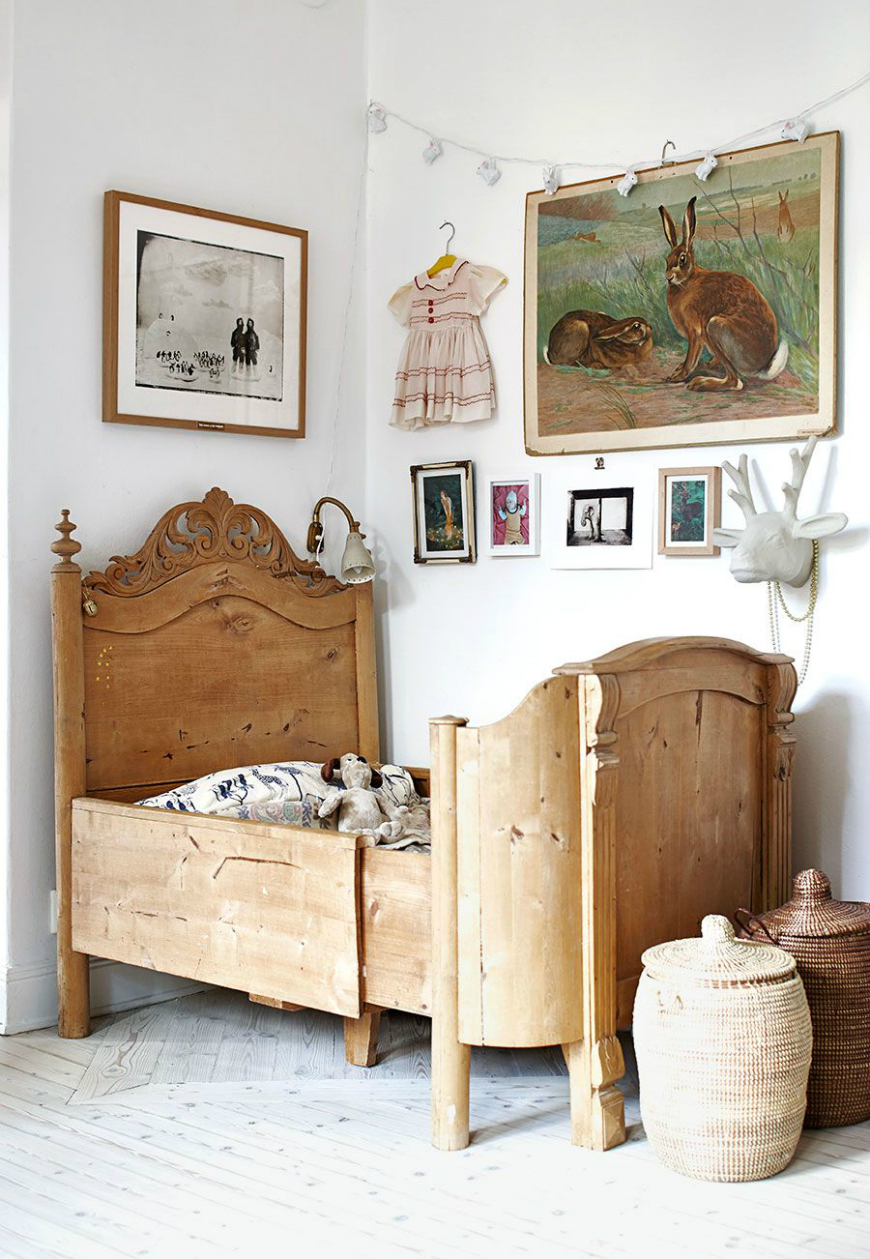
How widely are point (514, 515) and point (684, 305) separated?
0.76m

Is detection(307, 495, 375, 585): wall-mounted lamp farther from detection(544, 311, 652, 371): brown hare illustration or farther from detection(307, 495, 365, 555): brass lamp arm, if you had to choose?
detection(544, 311, 652, 371): brown hare illustration

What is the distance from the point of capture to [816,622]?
3354mm

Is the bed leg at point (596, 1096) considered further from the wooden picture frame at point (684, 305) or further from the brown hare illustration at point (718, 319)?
the brown hare illustration at point (718, 319)

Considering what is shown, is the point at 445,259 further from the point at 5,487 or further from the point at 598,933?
the point at 598,933

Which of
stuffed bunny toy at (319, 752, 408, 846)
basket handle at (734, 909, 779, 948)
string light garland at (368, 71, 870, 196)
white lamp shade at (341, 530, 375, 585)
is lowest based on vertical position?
basket handle at (734, 909, 779, 948)

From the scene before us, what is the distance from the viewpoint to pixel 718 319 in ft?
11.5

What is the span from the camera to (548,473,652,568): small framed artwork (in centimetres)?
365

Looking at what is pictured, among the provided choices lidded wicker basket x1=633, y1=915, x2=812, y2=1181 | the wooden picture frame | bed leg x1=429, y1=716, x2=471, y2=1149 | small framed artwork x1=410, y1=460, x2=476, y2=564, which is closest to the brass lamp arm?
small framed artwork x1=410, y1=460, x2=476, y2=564

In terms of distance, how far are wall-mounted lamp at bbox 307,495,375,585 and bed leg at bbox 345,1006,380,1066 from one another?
1.38 m

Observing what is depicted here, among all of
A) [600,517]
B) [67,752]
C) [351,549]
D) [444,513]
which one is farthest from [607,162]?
[67,752]

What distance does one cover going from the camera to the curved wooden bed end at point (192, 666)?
344cm

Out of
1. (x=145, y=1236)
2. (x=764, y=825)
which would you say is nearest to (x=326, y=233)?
(x=764, y=825)

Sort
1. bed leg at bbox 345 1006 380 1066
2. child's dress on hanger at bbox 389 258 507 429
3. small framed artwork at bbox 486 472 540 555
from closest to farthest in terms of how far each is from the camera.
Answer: bed leg at bbox 345 1006 380 1066, small framed artwork at bbox 486 472 540 555, child's dress on hanger at bbox 389 258 507 429

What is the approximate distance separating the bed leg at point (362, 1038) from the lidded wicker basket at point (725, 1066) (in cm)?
76
